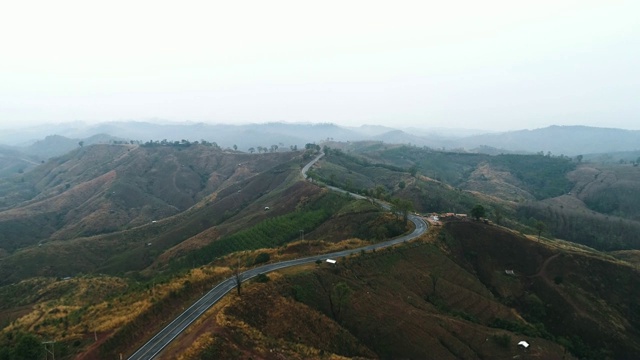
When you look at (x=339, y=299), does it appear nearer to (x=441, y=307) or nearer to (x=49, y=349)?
(x=441, y=307)

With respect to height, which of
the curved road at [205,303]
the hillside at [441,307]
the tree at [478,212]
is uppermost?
the tree at [478,212]

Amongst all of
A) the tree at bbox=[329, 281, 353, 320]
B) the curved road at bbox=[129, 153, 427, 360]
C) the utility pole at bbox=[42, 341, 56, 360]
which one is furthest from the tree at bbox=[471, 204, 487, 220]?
the utility pole at bbox=[42, 341, 56, 360]

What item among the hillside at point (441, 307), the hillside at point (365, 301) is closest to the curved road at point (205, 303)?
the hillside at point (365, 301)

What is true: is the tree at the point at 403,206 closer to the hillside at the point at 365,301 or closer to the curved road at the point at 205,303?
the hillside at the point at 365,301

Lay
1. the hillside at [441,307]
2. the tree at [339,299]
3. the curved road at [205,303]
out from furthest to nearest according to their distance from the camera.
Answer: the tree at [339,299] < the hillside at [441,307] < the curved road at [205,303]

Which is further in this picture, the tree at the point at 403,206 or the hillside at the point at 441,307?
the tree at the point at 403,206

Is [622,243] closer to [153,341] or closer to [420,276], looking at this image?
[420,276]

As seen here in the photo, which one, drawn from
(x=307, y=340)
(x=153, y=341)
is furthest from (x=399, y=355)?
(x=153, y=341)

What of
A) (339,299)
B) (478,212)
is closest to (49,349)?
(339,299)

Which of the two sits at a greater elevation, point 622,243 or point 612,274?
point 612,274

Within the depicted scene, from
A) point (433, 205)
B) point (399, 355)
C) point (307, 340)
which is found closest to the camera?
point (307, 340)

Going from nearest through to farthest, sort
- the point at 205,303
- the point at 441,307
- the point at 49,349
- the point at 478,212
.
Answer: the point at 49,349, the point at 205,303, the point at 441,307, the point at 478,212
